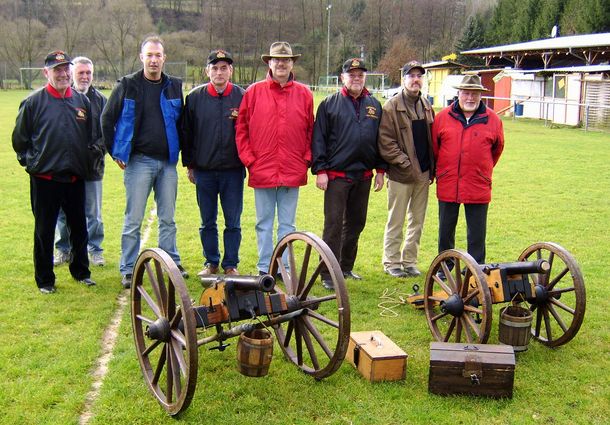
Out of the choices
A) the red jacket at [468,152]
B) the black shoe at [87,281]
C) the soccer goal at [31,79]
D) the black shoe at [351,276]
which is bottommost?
the black shoe at [87,281]

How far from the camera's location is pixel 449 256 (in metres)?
4.97

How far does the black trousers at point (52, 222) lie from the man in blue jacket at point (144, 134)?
428 mm

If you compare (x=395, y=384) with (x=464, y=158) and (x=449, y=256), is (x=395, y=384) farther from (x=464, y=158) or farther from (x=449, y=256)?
(x=464, y=158)

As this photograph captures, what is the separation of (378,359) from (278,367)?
74 centimetres

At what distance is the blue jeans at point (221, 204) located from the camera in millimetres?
A: 6527

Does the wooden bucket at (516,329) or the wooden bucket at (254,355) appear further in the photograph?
the wooden bucket at (516,329)

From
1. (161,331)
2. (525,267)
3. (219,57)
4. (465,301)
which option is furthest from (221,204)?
(525,267)

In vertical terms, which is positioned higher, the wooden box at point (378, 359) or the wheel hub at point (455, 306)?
the wheel hub at point (455, 306)

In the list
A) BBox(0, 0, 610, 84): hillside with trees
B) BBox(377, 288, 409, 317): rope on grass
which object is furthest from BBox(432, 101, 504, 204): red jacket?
BBox(0, 0, 610, 84): hillside with trees

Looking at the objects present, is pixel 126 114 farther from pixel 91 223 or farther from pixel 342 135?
pixel 342 135

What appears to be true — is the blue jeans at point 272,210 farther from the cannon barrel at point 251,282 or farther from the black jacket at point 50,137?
the cannon barrel at point 251,282

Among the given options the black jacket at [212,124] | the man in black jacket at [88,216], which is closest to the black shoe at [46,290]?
the man in black jacket at [88,216]

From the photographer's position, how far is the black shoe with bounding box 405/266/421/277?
7.07 m

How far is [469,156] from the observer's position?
6148 mm
